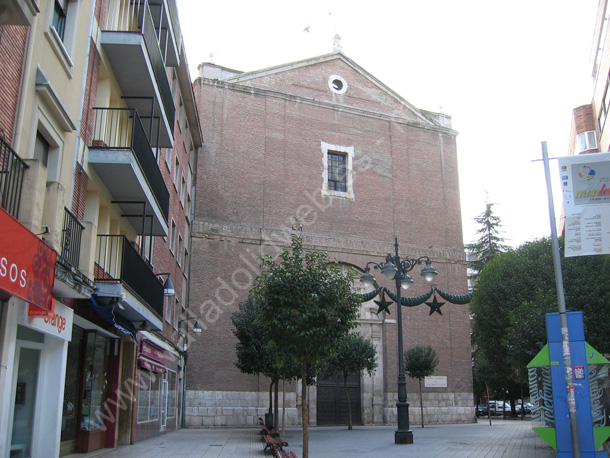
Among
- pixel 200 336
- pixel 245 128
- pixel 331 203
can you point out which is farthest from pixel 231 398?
pixel 245 128

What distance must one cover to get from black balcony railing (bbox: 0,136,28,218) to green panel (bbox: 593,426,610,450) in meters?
10.9

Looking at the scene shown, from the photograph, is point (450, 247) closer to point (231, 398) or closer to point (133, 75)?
point (231, 398)

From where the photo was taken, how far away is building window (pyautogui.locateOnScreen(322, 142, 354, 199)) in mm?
32094

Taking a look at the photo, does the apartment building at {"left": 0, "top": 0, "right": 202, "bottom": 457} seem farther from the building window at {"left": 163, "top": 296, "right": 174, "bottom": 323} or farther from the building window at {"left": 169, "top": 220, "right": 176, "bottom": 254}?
the building window at {"left": 169, "top": 220, "right": 176, "bottom": 254}

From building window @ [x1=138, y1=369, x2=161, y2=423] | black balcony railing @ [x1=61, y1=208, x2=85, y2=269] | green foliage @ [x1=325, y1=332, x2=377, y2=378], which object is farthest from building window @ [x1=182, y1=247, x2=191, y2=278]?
black balcony railing @ [x1=61, y1=208, x2=85, y2=269]

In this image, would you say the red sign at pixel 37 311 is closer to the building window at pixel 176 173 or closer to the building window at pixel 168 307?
the building window at pixel 168 307

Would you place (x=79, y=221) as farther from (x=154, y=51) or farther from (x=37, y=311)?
(x=154, y=51)

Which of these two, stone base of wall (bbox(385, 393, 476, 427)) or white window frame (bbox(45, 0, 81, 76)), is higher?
white window frame (bbox(45, 0, 81, 76))

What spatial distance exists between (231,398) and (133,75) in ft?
56.1

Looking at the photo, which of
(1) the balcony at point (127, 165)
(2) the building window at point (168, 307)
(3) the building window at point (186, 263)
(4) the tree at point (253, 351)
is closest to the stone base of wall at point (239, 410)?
(4) the tree at point (253, 351)

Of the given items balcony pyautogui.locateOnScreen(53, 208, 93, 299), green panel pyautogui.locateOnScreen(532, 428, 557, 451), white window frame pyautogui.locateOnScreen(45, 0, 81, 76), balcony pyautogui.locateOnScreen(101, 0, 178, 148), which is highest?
balcony pyautogui.locateOnScreen(101, 0, 178, 148)

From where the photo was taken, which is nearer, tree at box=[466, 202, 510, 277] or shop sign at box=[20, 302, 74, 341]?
shop sign at box=[20, 302, 74, 341]

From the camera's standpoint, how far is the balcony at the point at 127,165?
38.9 feet

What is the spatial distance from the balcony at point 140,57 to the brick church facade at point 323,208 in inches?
486
